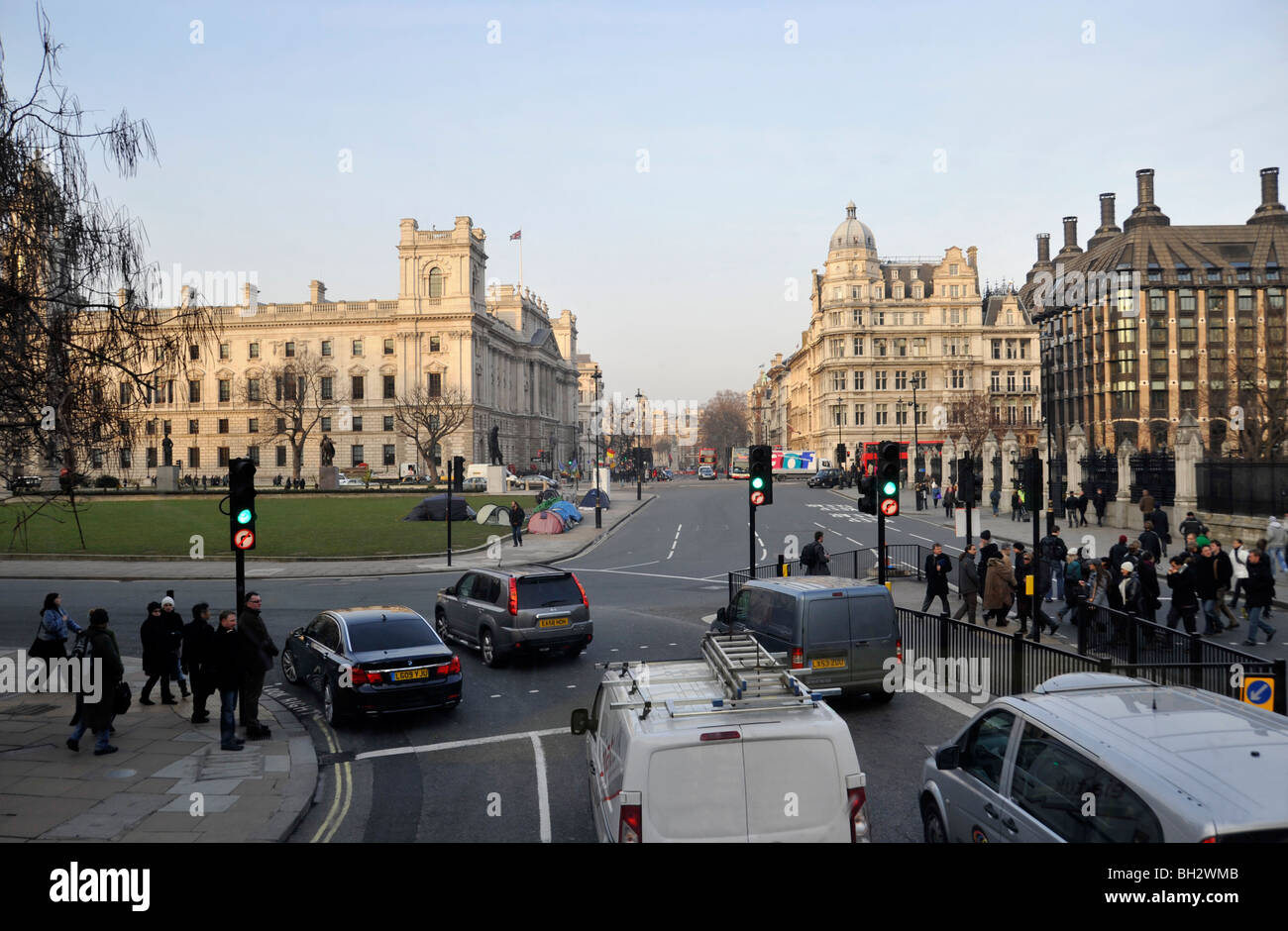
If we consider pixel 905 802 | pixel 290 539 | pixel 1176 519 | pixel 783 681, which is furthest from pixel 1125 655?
pixel 290 539

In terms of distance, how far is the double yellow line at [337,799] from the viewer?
27.4ft

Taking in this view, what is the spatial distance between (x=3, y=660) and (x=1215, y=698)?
17990 millimetres

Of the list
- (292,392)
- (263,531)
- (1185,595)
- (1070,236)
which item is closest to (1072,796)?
(1185,595)

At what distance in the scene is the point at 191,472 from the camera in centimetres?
9875

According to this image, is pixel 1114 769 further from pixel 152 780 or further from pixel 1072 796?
pixel 152 780

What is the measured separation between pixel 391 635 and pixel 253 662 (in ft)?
5.95

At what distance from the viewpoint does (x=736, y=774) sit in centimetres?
543

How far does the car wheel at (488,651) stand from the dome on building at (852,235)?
9218cm

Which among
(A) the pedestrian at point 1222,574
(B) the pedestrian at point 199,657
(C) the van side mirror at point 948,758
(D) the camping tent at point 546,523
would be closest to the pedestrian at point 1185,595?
(A) the pedestrian at point 1222,574

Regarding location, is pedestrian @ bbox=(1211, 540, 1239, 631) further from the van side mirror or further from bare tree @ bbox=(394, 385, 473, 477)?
bare tree @ bbox=(394, 385, 473, 477)

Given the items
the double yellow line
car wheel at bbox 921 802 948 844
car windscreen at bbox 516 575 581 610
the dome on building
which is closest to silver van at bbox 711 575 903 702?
car windscreen at bbox 516 575 581 610

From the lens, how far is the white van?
5.38 metres

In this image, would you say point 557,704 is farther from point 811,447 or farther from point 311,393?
point 811,447

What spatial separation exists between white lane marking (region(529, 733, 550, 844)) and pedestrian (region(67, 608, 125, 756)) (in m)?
5.06
